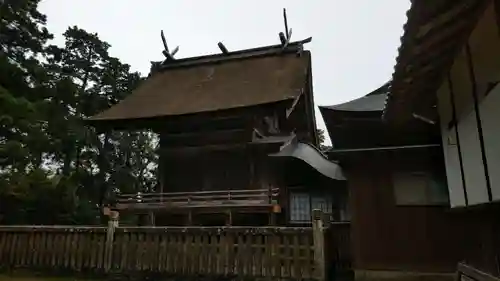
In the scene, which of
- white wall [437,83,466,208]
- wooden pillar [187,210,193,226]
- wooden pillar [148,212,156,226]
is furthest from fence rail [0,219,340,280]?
wooden pillar [148,212,156,226]

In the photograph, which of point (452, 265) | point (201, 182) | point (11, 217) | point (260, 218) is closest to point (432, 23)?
point (452, 265)

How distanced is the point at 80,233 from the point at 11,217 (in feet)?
19.3

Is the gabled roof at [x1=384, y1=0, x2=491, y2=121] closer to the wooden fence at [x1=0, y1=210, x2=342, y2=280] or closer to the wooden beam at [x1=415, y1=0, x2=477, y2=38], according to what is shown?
the wooden beam at [x1=415, y1=0, x2=477, y2=38]

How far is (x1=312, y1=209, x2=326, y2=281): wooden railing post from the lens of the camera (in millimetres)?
6199

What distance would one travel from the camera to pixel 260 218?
41.8 feet

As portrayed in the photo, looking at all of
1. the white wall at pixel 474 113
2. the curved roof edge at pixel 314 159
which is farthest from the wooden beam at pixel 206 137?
the white wall at pixel 474 113

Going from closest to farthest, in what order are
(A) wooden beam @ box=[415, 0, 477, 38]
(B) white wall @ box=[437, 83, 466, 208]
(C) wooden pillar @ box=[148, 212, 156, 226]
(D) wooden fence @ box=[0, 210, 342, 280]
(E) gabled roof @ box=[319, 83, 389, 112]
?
(A) wooden beam @ box=[415, 0, 477, 38] < (B) white wall @ box=[437, 83, 466, 208] < (D) wooden fence @ box=[0, 210, 342, 280] < (E) gabled roof @ box=[319, 83, 389, 112] < (C) wooden pillar @ box=[148, 212, 156, 226]

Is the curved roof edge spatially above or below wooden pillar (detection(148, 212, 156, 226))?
above

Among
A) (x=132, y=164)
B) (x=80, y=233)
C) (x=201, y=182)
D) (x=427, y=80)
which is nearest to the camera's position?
(x=427, y=80)

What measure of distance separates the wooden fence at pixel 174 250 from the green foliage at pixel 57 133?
3.22 meters

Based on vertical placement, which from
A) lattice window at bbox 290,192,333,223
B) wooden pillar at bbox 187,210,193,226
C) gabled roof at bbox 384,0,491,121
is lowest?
wooden pillar at bbox 187,210,193,226

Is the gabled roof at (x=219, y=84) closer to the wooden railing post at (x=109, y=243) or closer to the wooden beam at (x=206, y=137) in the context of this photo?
the wooden beam at (x=206, y=137)

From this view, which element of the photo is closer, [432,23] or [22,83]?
[432,23]

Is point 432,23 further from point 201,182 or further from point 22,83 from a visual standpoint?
point 22,83
